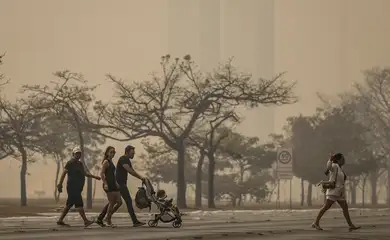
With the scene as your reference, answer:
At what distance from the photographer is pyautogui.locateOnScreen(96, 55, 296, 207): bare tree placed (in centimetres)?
5719

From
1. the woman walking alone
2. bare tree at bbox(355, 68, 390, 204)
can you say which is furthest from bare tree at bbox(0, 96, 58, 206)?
the woman walking alone

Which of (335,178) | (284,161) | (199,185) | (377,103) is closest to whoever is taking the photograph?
(335,178)

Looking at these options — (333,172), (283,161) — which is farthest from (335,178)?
(283,161)

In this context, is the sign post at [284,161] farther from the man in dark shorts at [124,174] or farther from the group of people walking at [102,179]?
the group of people walking at [102,179]

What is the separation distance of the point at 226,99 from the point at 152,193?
35.6m

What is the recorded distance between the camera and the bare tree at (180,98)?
57188mm

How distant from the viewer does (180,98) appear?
193 ft

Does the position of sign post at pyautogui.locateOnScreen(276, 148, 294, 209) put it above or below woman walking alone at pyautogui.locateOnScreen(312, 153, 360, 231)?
above

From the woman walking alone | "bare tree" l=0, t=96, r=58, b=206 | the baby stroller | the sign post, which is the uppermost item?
"bare tree" l=0, t=96, r=58, b=206

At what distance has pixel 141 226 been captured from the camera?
24.5 metres

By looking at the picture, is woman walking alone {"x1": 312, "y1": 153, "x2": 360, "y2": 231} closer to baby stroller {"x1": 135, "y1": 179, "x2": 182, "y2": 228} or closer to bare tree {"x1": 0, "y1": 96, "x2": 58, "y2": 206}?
baby stroller {"x1": 135, "y1": 179, "x2": 182, "y2": 228}

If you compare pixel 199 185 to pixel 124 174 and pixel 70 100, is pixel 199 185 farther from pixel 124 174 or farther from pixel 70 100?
pixel 124 174

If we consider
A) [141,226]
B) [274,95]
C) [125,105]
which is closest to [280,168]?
[274,95]

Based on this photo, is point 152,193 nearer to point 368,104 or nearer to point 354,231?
point 354,231
